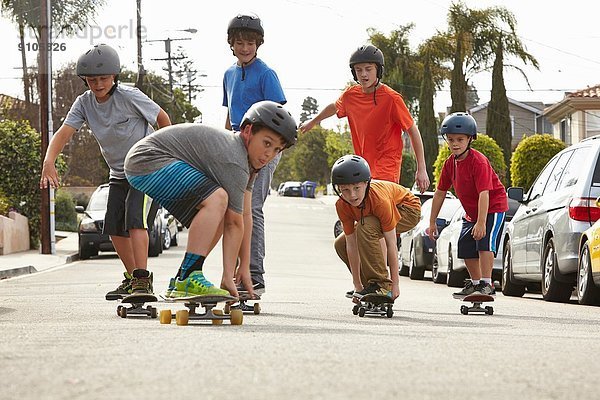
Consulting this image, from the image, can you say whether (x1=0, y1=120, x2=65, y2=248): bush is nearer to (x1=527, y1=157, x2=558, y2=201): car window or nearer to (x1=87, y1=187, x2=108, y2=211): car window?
(x1=87, y1=187, x2=108, y2=211): car window

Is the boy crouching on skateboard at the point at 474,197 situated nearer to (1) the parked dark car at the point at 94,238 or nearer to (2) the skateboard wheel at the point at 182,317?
(2) the skateboard wheel at the point at 182,317

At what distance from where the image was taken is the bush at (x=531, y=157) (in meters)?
43.5

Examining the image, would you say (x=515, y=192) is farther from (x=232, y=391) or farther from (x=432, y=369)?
(x=232, y=391)

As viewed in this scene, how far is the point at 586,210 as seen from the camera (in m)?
12.6

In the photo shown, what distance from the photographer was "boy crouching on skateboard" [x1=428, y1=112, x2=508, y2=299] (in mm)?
10398

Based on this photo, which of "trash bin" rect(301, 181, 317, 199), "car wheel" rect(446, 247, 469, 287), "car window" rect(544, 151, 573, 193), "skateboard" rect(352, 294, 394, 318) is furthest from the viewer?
"trash bin" rect(301, 181, 317, 199)

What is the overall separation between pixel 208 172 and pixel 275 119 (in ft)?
1.76

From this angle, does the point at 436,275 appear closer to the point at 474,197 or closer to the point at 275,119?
the point at 474,197

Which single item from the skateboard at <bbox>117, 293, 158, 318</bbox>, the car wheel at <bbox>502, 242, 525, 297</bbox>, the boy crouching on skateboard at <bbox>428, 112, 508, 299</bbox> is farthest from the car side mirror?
the skateboard at <bbox>117, 293, 158, 318</bbox>

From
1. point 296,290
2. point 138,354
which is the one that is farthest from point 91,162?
point 138,354

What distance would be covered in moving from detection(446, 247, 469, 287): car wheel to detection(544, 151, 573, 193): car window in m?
3.95

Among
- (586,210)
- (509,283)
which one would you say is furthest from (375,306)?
(509,283)

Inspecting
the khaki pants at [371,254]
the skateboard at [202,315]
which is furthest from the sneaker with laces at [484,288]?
the skateboard at [202,315]

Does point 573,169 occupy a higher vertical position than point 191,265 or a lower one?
higher
